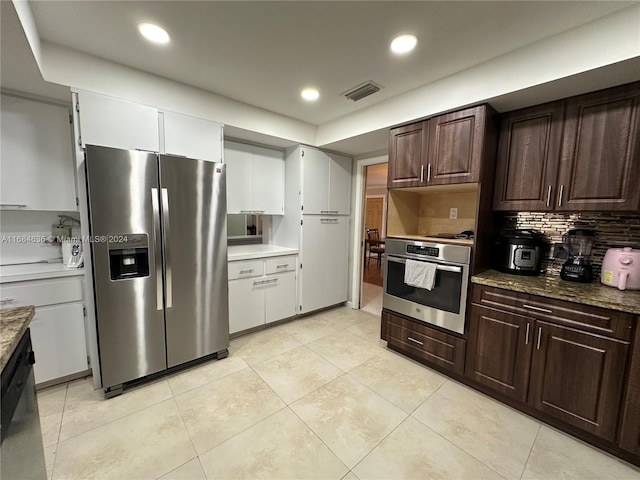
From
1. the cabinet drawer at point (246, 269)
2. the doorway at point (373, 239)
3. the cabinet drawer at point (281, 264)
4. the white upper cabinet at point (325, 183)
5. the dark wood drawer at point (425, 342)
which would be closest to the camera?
the dark wood drawer at point (425, 342)

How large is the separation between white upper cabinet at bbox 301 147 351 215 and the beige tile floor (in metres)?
1.90

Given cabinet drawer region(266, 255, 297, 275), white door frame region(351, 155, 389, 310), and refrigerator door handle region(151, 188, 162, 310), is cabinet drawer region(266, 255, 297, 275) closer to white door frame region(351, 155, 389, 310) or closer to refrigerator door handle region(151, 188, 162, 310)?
white door frame region(351, 155, 389, 310)

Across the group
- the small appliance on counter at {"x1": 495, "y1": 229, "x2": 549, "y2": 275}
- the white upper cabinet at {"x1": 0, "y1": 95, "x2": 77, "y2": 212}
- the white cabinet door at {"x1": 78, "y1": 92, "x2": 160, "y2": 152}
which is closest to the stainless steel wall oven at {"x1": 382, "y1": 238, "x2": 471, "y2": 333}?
the small appliance on counter at {"x1": 495, "y1": 229, "x2": 549, "y2": 275}

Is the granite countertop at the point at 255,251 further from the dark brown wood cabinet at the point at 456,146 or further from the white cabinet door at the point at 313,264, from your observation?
the dark brown wood cabinet at the point at 456,146

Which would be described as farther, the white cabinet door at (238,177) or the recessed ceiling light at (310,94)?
the white cabinet door at (238,177)

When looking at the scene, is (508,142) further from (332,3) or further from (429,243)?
(332,3)

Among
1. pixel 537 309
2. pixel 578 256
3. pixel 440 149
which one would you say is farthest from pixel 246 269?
pixel 578 256

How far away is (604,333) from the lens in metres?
1.52

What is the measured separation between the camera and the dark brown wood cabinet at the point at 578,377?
4.96 ft

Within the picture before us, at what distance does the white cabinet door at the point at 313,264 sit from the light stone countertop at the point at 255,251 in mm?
218

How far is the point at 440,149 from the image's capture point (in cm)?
219

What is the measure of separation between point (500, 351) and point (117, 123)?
330cm

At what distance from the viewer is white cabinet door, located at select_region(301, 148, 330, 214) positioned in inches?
128

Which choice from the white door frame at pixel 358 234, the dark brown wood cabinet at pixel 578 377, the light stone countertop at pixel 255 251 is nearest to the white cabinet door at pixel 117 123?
the light stone countertop at pixel 255 251
